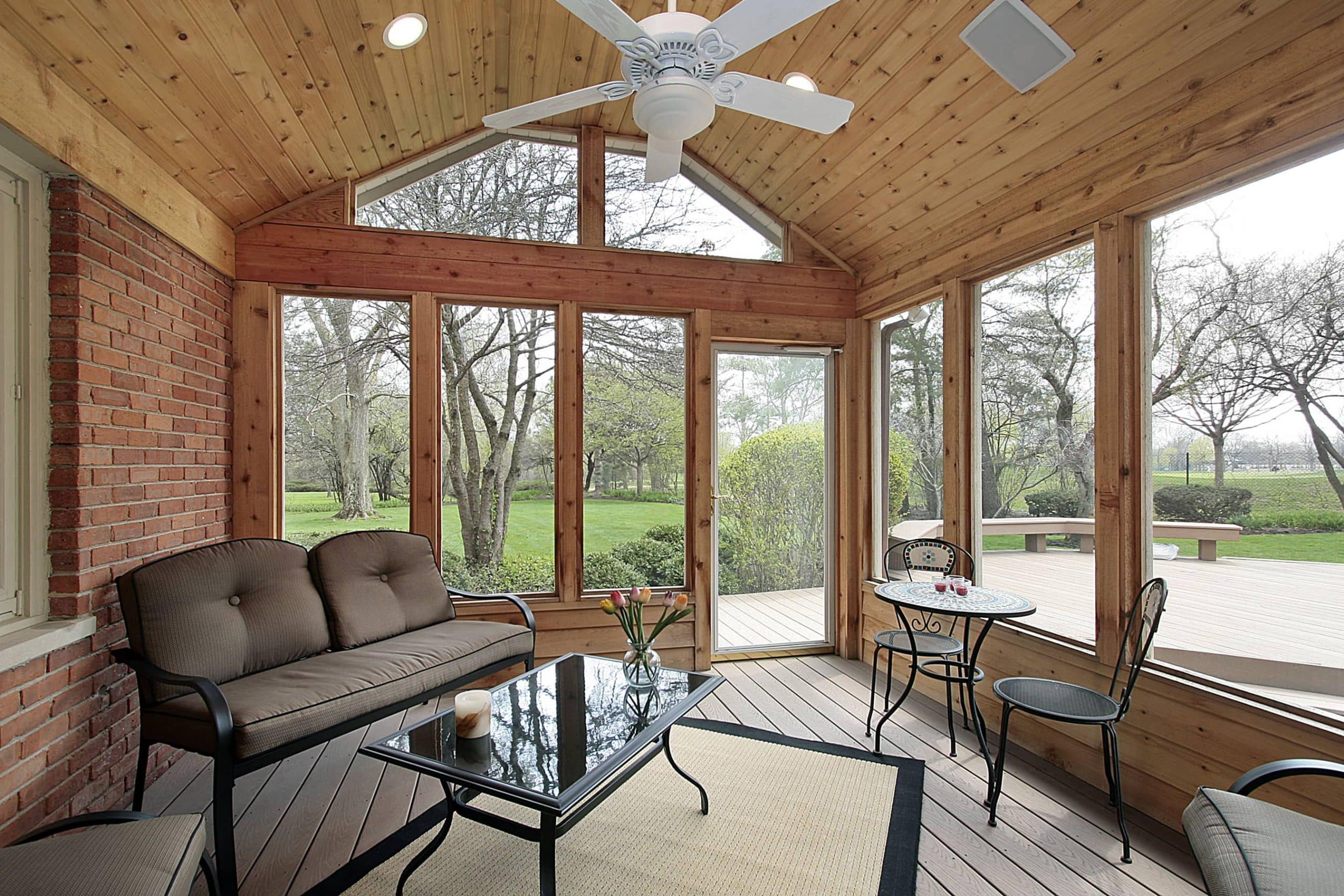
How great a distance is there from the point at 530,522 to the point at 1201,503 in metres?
3.16

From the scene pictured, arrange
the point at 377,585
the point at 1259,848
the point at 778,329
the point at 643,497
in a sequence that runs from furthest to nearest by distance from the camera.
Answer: the point at 778,329, the point at 643,497, the point at 377,585, the point at 1259,848

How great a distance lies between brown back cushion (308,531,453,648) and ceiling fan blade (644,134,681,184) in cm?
221

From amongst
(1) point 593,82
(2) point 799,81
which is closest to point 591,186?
(1) point 593,82

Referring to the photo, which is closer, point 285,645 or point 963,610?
point 963,610

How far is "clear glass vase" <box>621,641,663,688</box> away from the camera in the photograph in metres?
2.52

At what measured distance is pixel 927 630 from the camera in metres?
3.54

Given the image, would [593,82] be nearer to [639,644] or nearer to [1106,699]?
[639,644]

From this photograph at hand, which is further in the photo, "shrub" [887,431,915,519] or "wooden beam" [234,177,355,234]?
"shrub" [887,431,915,519]

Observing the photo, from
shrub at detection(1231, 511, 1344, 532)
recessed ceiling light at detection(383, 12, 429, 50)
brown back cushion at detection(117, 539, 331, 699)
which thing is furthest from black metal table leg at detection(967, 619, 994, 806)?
recessed ceiling light at detection(383, 12, 429, 50)

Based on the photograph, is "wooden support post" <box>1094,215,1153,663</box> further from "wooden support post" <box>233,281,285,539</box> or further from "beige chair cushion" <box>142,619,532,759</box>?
"wooden support post" <box>233,281,285,539</box>

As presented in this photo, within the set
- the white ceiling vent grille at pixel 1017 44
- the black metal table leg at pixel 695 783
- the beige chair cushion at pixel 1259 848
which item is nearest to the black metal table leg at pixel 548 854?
the black metal table leg at pixel 695 783

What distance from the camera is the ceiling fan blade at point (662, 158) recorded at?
2378mm

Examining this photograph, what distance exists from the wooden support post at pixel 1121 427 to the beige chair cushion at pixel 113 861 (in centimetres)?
306

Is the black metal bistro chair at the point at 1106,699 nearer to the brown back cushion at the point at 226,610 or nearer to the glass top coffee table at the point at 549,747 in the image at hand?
the glass top coffee table at the point at 549,747
